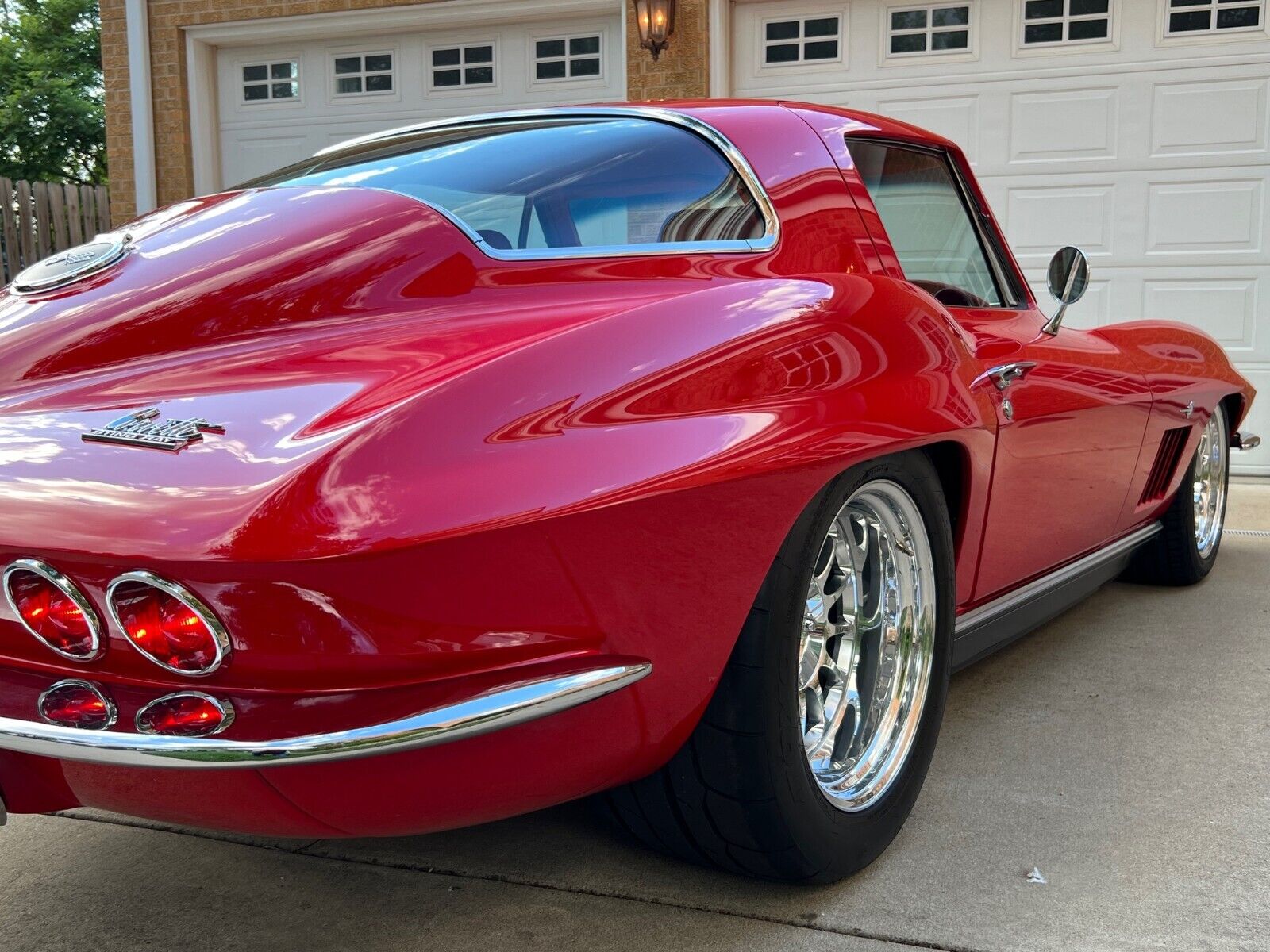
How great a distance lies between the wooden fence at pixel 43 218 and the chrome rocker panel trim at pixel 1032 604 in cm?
753

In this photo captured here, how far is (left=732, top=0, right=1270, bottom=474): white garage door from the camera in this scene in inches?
261

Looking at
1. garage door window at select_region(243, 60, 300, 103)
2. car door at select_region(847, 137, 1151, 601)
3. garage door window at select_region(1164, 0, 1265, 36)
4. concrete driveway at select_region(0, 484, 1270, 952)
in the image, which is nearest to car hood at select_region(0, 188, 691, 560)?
concrete driveway at select_region(0, 484, 1270, 952)

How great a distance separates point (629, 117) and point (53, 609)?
1439mm

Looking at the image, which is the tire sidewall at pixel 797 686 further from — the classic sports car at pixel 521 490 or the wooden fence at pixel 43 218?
the wooden fence at pixel 43 218

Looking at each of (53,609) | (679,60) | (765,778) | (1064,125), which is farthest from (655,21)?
(53,609)

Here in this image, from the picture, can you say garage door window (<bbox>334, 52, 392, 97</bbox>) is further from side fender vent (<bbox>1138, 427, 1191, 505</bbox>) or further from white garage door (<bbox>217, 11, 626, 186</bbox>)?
side fender vent (<bbox>1138, 427, 1191, 505</bbox>)

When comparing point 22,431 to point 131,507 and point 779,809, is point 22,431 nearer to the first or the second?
point 131,507

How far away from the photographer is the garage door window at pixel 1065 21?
22.1 feet

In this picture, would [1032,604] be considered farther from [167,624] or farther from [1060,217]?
[1060,217]

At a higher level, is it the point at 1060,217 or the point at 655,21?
the point at 655,21

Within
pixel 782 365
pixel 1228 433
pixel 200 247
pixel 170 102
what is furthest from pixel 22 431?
pixel 170 102

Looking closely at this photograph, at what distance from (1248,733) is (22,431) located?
8.54ft

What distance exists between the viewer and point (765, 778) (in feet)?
5.77

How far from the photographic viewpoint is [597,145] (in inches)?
88.0
